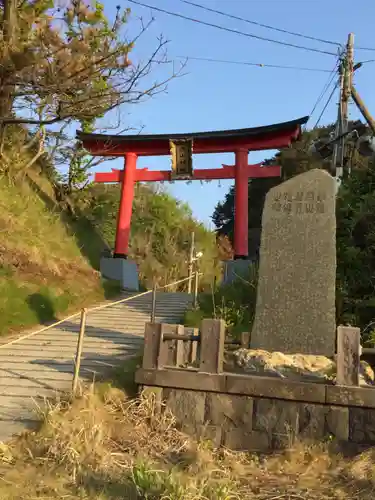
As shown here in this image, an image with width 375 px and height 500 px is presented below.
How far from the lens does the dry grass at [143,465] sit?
3393 millimetres

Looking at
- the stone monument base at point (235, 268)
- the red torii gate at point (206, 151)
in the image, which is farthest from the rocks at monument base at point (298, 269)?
the red torii gate at point (206, 151)

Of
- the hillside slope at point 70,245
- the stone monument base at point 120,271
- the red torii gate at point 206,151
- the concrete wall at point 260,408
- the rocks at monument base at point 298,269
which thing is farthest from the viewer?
the stone monument base at point 120,271

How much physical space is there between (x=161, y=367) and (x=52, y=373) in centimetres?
184

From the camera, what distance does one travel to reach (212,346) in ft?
16.6

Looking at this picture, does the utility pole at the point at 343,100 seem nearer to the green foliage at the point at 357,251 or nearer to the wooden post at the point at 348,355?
the green foliage at the point at 357,251

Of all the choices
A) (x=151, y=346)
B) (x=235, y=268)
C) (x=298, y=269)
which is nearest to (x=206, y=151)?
(x=235, y=268)

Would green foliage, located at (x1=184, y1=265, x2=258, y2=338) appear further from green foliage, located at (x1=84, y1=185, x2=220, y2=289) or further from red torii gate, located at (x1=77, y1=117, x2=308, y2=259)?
green foliage, located at (x1=84, y1=185, x2=220, y2=289)

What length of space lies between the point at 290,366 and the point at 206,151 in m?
10.8

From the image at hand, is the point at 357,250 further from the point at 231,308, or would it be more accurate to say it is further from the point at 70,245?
the point at 70,245

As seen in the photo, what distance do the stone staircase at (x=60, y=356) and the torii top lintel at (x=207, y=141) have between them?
5812 mm

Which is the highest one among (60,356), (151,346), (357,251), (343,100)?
(343,100)

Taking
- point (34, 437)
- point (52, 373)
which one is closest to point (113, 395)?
point (34, 437)

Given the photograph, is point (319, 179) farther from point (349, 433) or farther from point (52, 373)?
point (52, 373)

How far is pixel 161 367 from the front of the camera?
521cm
